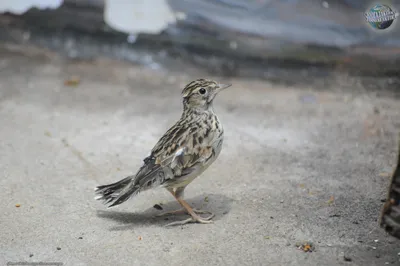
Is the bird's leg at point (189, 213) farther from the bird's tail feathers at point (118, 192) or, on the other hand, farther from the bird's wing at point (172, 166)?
the bird's tail feathers at point (118, 192)

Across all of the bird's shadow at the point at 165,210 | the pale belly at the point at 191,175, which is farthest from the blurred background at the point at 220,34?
the pale belly at the point at 191,175

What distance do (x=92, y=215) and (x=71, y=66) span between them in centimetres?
425

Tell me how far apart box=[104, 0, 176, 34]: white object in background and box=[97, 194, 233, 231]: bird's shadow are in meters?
4.07

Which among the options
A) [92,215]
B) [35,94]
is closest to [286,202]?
[92,215]

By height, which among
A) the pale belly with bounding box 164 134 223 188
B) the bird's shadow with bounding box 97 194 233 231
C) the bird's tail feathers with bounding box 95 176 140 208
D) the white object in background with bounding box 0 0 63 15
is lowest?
the bird's shadow with bounding box 97 194 233 231

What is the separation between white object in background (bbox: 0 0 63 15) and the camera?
927cm

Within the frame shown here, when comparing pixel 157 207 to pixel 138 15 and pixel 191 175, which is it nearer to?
pixel 191 175

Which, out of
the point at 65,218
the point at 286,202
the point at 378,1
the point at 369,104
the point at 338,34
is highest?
the point at 378,1

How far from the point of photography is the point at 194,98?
16.8ft

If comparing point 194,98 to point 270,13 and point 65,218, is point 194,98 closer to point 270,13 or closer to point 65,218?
point 65,218

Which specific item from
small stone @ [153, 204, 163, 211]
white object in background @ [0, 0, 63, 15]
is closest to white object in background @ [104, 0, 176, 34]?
white object in background @ [0, 0, 63, 15]

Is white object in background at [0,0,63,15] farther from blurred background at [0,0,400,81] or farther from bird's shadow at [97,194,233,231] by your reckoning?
bird's shadow at [97,194,233,231]

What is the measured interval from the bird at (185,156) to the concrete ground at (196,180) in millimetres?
242

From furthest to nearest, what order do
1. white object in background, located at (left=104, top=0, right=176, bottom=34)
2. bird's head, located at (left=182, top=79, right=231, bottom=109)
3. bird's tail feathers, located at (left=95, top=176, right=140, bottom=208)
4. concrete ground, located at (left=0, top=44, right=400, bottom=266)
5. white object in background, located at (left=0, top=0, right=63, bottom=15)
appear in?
white object in background, located at (left=0, top=0, right=63, bottom=15) < white object in background, located at (left=104, top=0, right=176, bottom=34) < bird's head, located at (left=182, top=79, right=231, bottom=109) < bird's tail feathers, located at (left=95, top=176, right=140, bottom=208) < concrete ground, located at (left=0, top=44, right=400, bottom=266)
